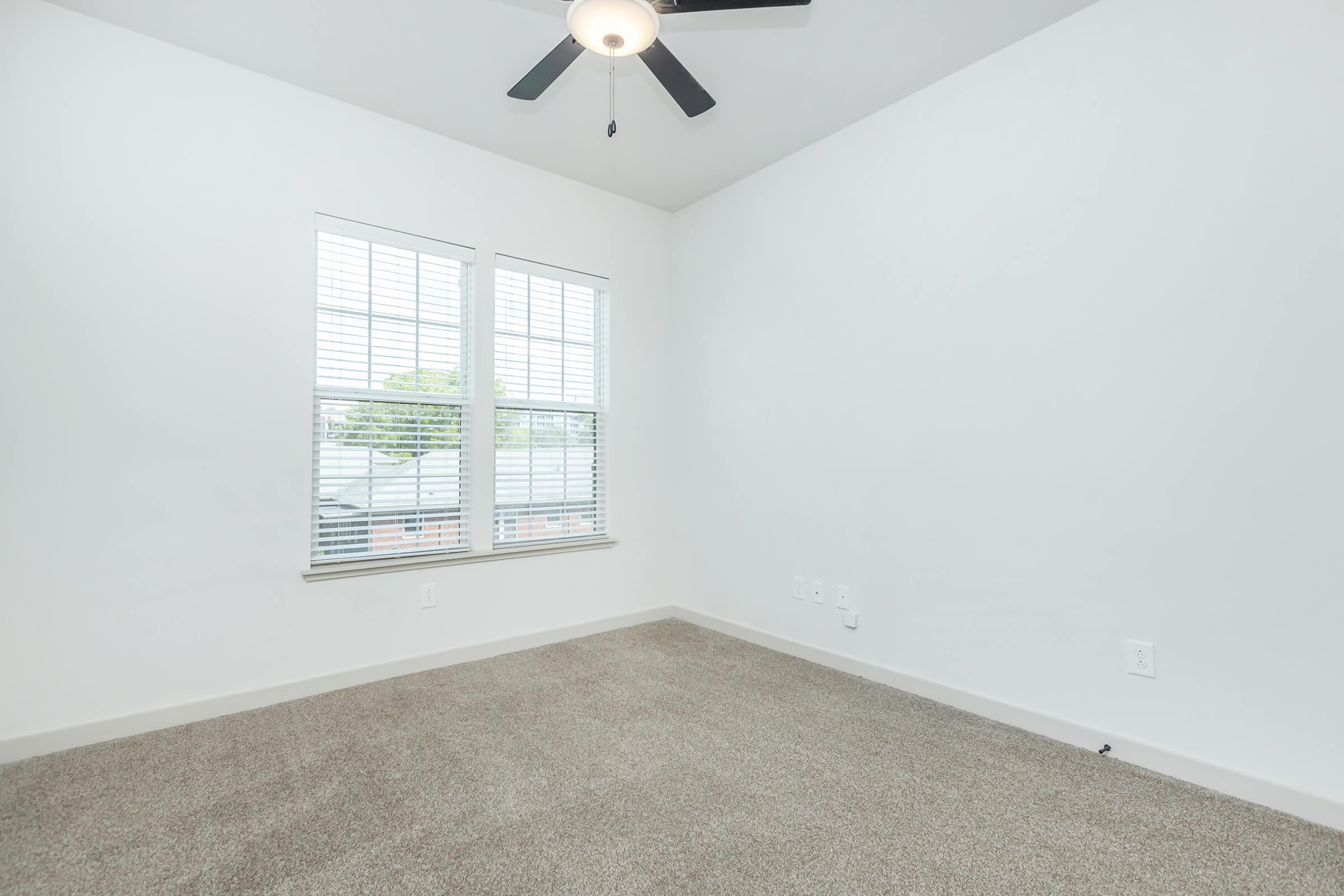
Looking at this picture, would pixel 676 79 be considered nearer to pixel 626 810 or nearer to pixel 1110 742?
pixel 626 810

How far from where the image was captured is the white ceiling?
7.63 ft

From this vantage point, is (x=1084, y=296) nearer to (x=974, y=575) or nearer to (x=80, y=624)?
(x=974, y=575)

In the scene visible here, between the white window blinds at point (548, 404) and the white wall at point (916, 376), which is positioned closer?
the white wall at point (916, 376)

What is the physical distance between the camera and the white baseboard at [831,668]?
1.91 meters

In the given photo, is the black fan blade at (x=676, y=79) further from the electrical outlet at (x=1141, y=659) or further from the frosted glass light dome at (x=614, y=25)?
the electrical outlet at (x=1141, y=659)

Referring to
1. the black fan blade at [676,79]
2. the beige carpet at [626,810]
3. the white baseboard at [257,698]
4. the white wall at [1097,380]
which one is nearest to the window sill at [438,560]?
the white baseboard at [257,698]

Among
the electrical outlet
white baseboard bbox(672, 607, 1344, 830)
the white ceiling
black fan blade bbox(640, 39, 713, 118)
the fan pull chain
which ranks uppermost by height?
the white ceiling

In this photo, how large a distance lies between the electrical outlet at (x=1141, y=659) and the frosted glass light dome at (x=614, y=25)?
106 inches

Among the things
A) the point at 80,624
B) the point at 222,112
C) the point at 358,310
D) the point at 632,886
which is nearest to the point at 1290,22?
the point at 632,886

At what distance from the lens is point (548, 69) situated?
2.19 meters

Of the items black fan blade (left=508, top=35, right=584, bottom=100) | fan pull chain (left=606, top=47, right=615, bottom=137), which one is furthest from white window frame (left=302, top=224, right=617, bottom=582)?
black fan blade (left=508, top=35, right=584, bottom=100)

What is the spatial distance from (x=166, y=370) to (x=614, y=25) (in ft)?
7.32

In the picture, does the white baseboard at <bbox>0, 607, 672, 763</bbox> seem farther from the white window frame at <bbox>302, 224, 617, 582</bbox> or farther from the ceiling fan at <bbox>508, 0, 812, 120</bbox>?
the ceiling fan at <bbox>508, 0, 812, 120</bbox>

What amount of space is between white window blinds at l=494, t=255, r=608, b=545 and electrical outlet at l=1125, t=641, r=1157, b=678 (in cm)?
272
